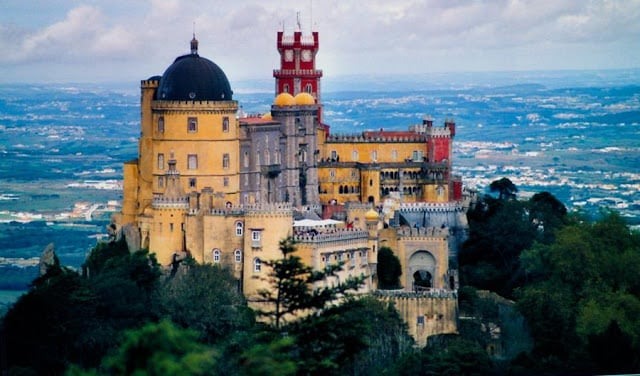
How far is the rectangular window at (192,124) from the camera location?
70.3 m

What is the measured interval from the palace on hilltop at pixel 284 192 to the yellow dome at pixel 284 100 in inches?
3.8

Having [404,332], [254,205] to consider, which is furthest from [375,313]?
[254,205]

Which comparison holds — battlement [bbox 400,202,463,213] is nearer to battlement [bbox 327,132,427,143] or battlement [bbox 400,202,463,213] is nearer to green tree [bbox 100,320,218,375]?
battlement [bbox 327,132,427,143]

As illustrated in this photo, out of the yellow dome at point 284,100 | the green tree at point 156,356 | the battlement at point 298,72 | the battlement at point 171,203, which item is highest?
the battlement at point 298,72

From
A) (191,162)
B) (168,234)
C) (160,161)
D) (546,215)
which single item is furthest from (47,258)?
(546,215)

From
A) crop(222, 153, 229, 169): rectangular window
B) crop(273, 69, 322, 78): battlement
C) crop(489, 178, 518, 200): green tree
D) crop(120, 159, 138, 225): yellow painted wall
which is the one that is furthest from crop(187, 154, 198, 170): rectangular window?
crop(489, 178, 518, 200): green tree

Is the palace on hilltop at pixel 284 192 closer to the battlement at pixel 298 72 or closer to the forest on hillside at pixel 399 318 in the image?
the forest on hillside at pixel 399 318

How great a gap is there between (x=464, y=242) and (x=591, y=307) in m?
12.5

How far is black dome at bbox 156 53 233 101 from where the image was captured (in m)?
70.0

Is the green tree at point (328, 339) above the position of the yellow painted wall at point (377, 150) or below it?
below

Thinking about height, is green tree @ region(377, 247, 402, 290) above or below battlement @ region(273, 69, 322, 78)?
below

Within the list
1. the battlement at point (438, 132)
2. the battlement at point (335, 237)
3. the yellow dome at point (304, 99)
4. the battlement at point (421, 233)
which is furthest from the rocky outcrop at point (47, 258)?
the battlement at point (438, 132)

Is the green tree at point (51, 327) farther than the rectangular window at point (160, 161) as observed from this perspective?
No

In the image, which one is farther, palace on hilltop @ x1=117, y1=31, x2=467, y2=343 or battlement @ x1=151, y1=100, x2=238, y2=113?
battlement @ x1=151, y1=100, x2=238, y2=113
